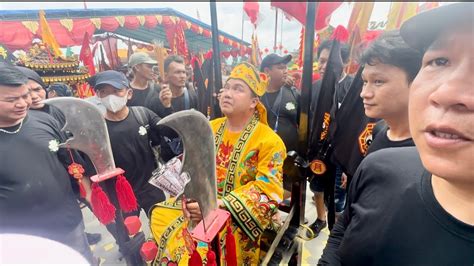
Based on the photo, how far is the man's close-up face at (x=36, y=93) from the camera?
1.85m

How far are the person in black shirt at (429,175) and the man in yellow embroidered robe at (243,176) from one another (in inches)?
24.3

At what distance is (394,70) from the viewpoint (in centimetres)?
125

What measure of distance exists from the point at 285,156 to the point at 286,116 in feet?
4.79

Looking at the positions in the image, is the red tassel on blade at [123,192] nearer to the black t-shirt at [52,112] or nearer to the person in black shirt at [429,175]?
the black t-shirt at [52,112]

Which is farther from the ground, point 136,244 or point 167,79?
point 167,79

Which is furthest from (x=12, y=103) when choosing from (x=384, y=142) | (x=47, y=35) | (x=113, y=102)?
(x=47, y=35)

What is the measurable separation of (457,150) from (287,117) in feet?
8.40

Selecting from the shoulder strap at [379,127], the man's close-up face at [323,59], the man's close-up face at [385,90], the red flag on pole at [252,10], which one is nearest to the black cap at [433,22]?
the man's close-up face at [385,90]

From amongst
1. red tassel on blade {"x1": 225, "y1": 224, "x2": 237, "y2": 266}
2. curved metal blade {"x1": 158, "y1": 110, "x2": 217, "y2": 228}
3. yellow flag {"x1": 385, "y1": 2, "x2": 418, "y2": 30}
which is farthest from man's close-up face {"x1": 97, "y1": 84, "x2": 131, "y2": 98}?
yellow flag {"x1": 385, "y1": 2, "x2": 418, "y2": 30}

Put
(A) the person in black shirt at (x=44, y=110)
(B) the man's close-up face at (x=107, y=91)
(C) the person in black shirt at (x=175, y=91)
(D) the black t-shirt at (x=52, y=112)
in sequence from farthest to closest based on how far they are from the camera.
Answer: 1. (C) the person in black shirt at (x=175, y=91)
2. (B) the man's close-up face at (x=107, y=91)
3. (D) the black t-shirt at (x=52, y=112)
4. (A) the person in black shirt at (x=44, y=110)

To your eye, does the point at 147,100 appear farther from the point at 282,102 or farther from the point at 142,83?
the point at 282,102

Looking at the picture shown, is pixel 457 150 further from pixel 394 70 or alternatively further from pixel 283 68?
pixel 283 68

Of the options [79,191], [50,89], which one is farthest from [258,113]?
[50,89]

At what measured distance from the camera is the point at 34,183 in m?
1.53
